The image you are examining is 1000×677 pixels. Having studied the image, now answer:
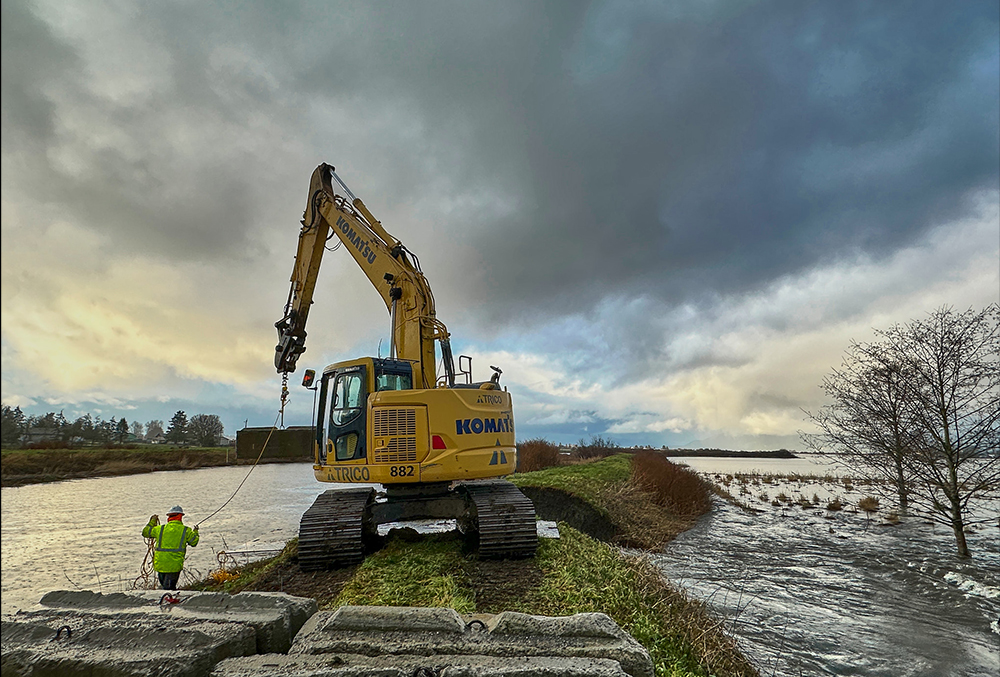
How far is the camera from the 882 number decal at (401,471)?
7.54 m

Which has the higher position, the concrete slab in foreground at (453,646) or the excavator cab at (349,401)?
the excavator cab at (349,401)

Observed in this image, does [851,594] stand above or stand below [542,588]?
below

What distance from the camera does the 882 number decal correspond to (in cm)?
754

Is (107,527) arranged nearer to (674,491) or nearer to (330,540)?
(330,540)

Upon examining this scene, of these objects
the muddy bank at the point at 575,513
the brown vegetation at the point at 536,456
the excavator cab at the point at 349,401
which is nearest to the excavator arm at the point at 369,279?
the excavator cab at the point at 349,401

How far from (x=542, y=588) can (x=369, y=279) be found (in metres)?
7.59

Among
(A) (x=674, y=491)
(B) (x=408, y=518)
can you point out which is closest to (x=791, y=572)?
(B) (x=408, y=518)

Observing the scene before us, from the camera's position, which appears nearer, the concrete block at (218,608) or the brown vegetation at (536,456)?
the concrete block at (218,608)

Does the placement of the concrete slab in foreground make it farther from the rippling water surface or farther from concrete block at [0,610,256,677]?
the rippling water surface

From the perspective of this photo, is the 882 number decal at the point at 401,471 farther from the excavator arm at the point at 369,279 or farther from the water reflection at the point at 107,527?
the water reflection at the point at 107,527

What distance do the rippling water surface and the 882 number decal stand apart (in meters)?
5.26

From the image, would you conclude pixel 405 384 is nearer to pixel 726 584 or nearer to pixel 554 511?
pixel 726 584

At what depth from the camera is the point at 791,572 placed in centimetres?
1210

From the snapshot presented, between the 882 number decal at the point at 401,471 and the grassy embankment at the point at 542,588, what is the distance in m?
1.17
